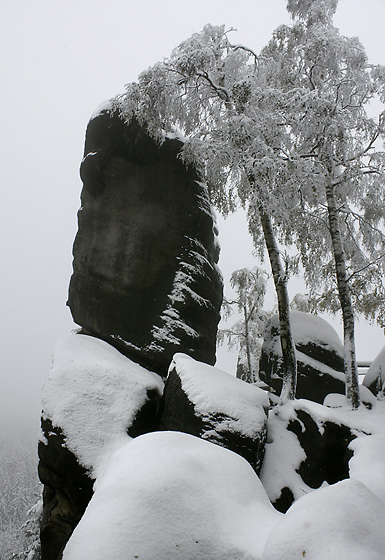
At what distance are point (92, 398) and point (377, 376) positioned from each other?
24.1 ft

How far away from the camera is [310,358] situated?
10117 mm

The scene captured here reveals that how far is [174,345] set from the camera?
27.4 ft

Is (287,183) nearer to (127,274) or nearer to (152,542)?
(127,274)

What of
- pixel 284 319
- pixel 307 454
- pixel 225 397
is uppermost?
pixel 284 319

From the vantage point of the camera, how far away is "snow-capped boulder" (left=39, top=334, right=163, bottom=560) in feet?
19.1

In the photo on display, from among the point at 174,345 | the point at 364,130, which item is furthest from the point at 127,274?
the point at 364,130

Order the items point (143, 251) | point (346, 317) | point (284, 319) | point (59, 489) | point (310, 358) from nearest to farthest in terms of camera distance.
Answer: point (59, 489) → point (284, 319) → point (346, 317) → point (143, 251) → point (310, 358)

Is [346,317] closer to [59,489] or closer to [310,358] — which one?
[310,358]

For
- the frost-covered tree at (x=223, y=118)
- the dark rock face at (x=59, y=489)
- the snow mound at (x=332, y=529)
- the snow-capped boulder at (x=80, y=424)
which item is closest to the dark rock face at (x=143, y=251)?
the frost-covered tree at (x=223, y=118)

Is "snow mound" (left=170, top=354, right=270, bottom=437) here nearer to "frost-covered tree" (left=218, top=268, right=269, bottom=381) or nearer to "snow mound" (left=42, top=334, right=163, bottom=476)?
"snow mound" (left=42, top=334, right=163, bottom=476)

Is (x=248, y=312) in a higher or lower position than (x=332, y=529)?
higher

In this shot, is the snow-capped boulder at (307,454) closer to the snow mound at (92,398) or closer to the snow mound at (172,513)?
the snow mound at (92,398)

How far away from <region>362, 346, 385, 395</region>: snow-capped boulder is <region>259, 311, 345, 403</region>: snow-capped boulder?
680 millimetres

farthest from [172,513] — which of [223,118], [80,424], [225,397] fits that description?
[223,118]
